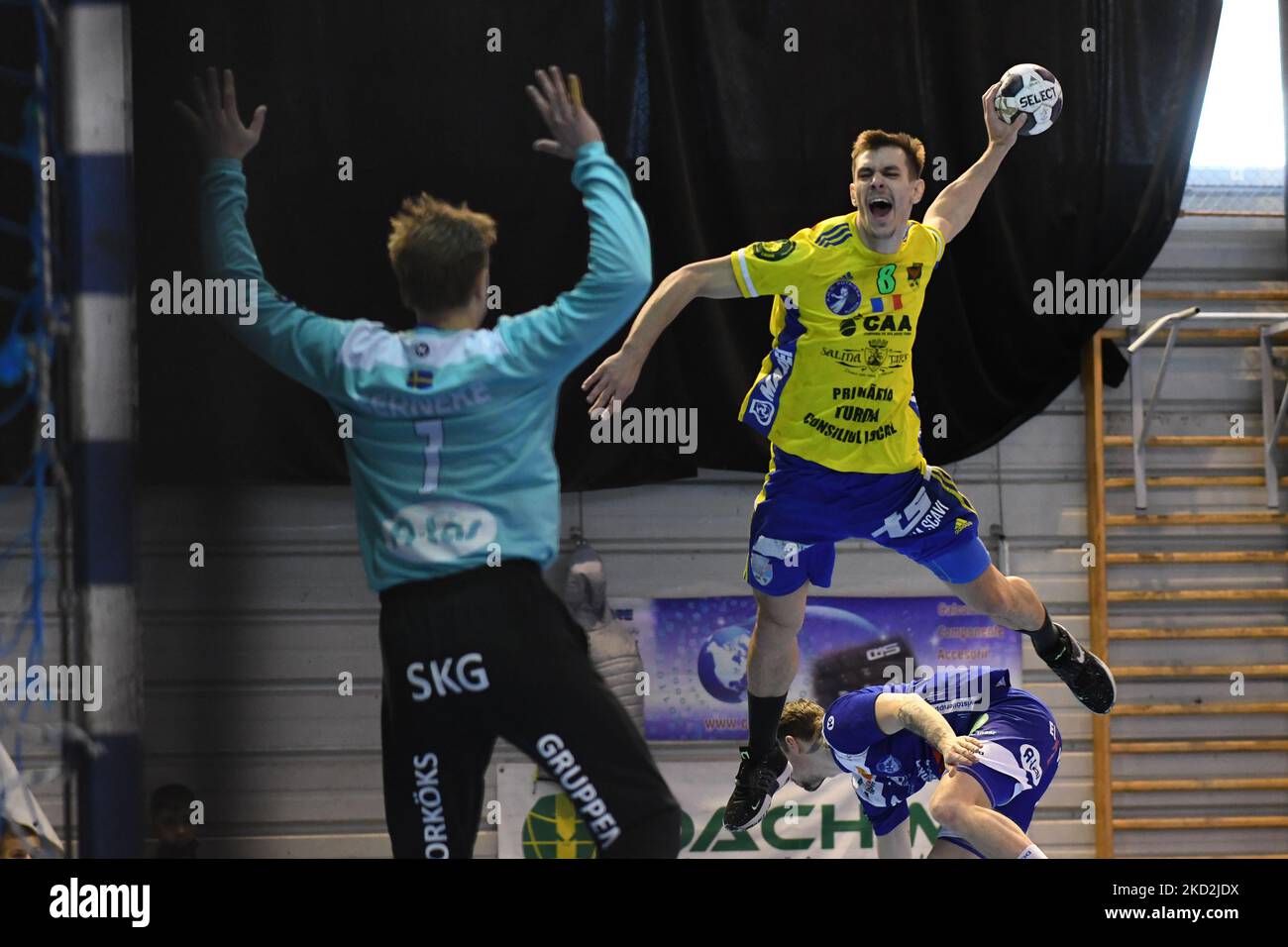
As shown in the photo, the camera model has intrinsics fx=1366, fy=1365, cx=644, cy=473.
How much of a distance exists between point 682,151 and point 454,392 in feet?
4.30

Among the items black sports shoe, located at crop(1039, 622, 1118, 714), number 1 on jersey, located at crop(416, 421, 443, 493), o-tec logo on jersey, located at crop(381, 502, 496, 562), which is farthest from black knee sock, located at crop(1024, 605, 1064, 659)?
number 1 on jersey, located at crop(416, 421, 443, 493)

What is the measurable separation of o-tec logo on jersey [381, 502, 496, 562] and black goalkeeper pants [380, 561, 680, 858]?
7 centimetres

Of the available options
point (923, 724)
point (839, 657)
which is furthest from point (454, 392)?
point (839, 657)

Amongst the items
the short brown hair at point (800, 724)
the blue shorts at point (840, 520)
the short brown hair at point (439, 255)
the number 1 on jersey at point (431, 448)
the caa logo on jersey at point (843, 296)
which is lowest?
the short brown hair at point (800, 724)

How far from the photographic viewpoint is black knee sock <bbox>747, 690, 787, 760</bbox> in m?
4.61

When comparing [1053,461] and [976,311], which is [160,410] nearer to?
[976,311]

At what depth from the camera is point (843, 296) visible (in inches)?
169

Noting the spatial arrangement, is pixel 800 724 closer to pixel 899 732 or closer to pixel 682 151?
pixel 899 732

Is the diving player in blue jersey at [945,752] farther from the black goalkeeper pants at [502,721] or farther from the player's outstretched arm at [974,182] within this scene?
the player's outstretched arm at [974,182]

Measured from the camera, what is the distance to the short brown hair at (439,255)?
153 inches

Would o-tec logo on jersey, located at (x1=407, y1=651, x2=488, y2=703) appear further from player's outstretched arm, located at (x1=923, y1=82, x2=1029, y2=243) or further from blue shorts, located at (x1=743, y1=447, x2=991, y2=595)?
player's outstretched arm, located at (x1=923, y1=82, x2=1029, y2=243)

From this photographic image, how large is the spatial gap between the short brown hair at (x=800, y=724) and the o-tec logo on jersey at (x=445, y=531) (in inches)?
62.0

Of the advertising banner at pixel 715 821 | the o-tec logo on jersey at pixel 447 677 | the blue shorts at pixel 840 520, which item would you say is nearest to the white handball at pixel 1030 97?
the blue shorts at pixel 840 520

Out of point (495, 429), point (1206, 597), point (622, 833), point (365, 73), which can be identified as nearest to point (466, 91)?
point (365, 73)
